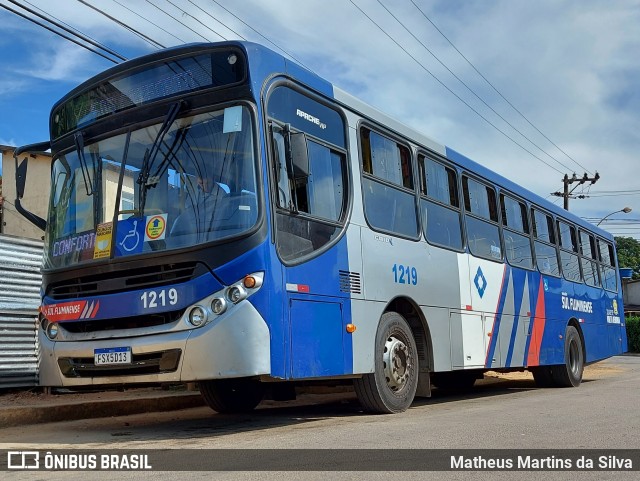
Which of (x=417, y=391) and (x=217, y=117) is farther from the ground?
(x=217, y=117)

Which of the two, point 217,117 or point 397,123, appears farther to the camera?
point 397,123

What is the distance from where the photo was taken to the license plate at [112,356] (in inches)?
242

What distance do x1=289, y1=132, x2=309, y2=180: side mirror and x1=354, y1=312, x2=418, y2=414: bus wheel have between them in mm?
1951

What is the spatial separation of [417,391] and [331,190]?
2707mm

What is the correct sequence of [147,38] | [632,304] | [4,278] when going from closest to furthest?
[4,278]
[147,38]
[632,304]

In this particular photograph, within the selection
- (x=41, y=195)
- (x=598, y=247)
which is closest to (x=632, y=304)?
(x=598, y=247)

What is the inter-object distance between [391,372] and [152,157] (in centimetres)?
329

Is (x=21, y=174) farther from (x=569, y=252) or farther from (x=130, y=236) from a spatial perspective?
(x=569, y=252)

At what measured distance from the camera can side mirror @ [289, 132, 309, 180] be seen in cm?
643

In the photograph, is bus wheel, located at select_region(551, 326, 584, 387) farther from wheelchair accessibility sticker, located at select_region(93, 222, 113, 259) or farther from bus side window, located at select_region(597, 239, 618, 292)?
wheelchair accessibility sticker, located at select_region(93, 222, 113, 259)

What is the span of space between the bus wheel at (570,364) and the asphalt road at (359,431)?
3591 mm

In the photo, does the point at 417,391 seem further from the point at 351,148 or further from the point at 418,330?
the point at 351,148

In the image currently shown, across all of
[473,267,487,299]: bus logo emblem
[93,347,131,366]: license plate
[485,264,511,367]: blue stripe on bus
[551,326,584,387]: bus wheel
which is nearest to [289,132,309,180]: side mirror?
[93,347,131,366]: license plate

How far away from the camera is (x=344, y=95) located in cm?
771
